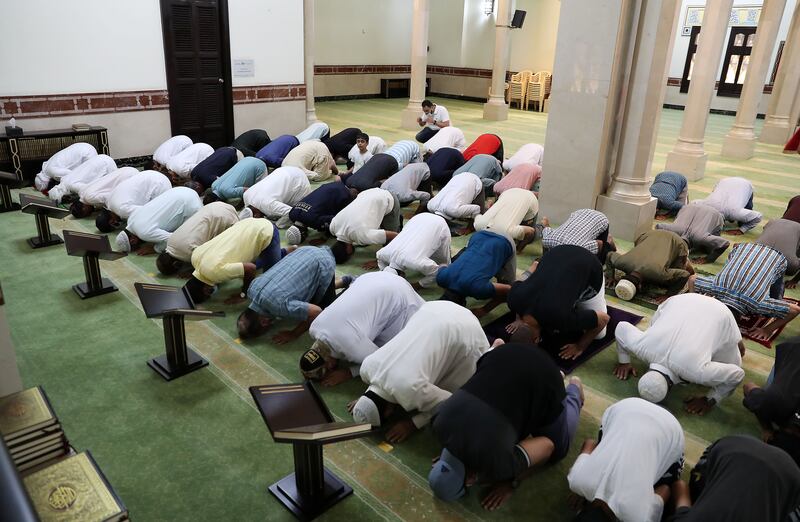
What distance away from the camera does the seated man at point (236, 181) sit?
20.1ft

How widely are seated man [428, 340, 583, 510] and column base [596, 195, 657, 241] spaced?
3583 millimetres

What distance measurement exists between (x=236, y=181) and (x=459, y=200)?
7.81 ft

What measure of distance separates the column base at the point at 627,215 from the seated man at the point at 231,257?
331 centimetres

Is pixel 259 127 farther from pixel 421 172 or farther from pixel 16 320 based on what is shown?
pixel 16 320

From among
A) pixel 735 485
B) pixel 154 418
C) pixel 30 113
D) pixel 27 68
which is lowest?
pixel 154 418

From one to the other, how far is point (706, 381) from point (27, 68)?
7.59m

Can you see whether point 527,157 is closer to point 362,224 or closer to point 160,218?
point 362,224

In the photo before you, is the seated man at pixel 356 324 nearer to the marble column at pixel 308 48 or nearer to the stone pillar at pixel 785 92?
the marble column at pixel 308 48

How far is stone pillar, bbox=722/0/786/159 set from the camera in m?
9.14

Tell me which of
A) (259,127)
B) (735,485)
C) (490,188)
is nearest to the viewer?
(735,485)

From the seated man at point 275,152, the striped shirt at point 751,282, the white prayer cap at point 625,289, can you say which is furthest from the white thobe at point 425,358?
the seated man at point 275,152

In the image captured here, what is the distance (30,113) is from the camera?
275 inches

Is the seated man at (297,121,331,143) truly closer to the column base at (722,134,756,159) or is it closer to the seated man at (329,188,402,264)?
the seated man at (329,188,402,264)

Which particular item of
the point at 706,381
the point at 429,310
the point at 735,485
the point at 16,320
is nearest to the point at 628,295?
the point at 706,381
